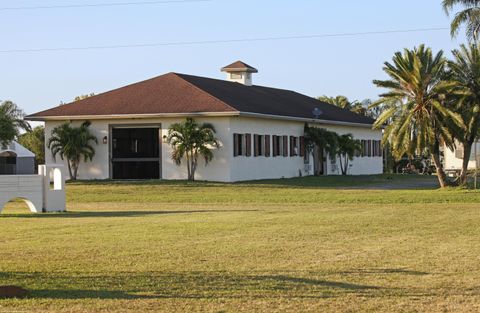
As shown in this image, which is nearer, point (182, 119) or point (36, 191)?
point (36, 191)

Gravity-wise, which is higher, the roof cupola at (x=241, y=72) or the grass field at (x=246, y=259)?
the roof cupola at (x=241, y=72)

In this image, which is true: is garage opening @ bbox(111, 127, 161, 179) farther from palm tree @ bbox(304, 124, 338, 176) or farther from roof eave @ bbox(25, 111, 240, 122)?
palm tree @ bbox(304, 124, 338, 176)

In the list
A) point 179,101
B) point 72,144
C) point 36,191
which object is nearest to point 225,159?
point 179,101

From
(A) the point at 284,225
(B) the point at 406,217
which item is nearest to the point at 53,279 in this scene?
(A) the point at 284,225

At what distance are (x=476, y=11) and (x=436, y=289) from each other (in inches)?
1415

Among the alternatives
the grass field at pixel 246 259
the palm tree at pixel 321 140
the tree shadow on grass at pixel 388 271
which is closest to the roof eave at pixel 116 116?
the palm tree at pixel 321 140

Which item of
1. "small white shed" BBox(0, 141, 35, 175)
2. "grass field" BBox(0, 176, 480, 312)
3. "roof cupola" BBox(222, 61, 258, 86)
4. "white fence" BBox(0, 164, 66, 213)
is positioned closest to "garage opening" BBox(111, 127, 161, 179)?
"roof cupola" BBox(222, 61, 258, 86)

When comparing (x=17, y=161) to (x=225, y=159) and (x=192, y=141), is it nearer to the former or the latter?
(x=192, y=141)

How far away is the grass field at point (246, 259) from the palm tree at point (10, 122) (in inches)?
798

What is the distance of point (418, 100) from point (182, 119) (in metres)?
12.3

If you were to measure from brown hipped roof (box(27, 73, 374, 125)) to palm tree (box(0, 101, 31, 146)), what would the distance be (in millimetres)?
1195

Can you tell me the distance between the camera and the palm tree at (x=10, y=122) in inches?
1922

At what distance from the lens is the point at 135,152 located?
49.7 m

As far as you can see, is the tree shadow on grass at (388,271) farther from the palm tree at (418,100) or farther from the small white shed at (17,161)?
the small white shed at (17,161)
